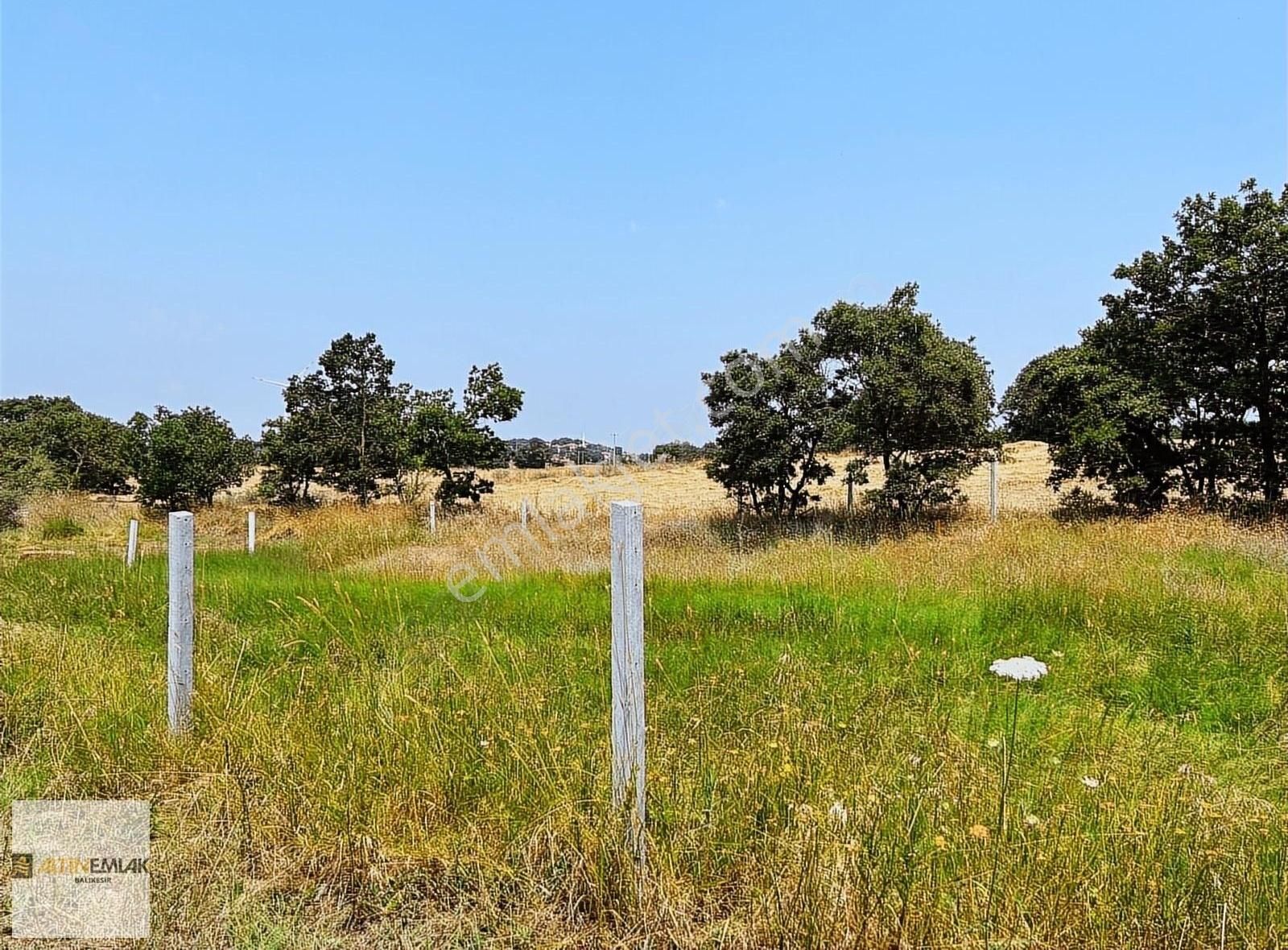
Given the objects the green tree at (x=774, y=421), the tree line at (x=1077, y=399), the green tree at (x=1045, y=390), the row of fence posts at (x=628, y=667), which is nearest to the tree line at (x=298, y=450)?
the tree line at (x=1077, y=399)

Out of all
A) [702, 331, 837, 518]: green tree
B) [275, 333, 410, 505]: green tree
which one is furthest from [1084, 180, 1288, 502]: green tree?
[275, 333, 410, 505]: green tree

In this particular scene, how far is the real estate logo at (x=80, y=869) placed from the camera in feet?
8.05

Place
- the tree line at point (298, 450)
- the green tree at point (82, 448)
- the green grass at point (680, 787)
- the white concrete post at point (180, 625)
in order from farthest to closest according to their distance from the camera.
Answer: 1. the green tree at point (82, 448)
2. the tree line at point (298, 450)
3. the white concrete post at point (180, 625)
4. the green grass at point (680, 787)

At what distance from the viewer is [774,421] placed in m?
15.1

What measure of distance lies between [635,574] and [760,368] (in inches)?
541

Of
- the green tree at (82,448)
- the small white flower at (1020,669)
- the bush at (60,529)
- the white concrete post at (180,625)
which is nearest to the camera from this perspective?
the white concrete post at (180,625)

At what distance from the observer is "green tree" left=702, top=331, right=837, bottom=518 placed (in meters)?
15.3

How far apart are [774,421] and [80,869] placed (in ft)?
43.9

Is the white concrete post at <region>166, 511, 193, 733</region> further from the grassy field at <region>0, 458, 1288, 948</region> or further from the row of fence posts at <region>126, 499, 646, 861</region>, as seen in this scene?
the row of fence posts at <region>126, 499, 646, 861</region>

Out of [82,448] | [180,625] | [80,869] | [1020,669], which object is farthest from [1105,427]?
[82,448]

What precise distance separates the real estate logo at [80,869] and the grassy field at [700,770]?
0.35ft

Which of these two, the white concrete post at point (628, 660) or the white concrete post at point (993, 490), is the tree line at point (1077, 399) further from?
the white concrete post at point (628, 660)

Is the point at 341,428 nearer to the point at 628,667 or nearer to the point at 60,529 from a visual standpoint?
the point at 60,529

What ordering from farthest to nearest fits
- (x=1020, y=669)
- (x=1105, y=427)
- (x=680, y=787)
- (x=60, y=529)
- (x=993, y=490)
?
1. (x=60, y=529)
2. (x=993, y=490)
3. (x=1105, y=427)
4. (x=1020, y=669)
5. (x=680, y=787)
